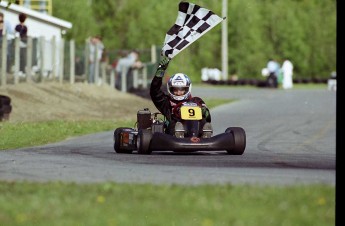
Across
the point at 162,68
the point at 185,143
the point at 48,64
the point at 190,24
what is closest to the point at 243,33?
the point at 48,64

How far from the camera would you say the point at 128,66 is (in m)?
44.1

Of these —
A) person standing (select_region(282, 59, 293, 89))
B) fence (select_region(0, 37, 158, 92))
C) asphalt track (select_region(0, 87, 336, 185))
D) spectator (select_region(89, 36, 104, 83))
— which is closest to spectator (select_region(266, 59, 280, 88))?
person standing (select_region(282, 59, 293, 89))

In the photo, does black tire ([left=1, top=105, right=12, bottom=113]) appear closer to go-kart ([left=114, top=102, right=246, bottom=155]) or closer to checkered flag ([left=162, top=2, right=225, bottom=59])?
checkered flag ([left=162, top=2, right=225, bottom=59])

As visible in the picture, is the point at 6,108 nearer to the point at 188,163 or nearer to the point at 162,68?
the point at 162,68

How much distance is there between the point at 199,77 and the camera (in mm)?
83562

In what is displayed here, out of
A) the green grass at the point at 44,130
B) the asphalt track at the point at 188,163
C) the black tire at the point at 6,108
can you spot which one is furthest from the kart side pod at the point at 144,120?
the black tire at the point at 6,108

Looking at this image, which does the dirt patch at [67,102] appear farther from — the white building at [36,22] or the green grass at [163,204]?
the green grass at [163,204]

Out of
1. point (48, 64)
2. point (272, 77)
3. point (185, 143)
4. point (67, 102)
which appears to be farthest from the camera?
point (272, 77)

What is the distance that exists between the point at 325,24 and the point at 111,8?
1531 centimetres

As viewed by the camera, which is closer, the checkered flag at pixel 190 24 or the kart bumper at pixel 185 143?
the kart bumper at pixel 185 143

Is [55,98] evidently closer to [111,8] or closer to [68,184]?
[68,184]

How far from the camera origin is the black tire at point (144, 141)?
1731 centimetres

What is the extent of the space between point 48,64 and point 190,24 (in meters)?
16.3

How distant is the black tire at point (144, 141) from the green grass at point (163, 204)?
196 inches
